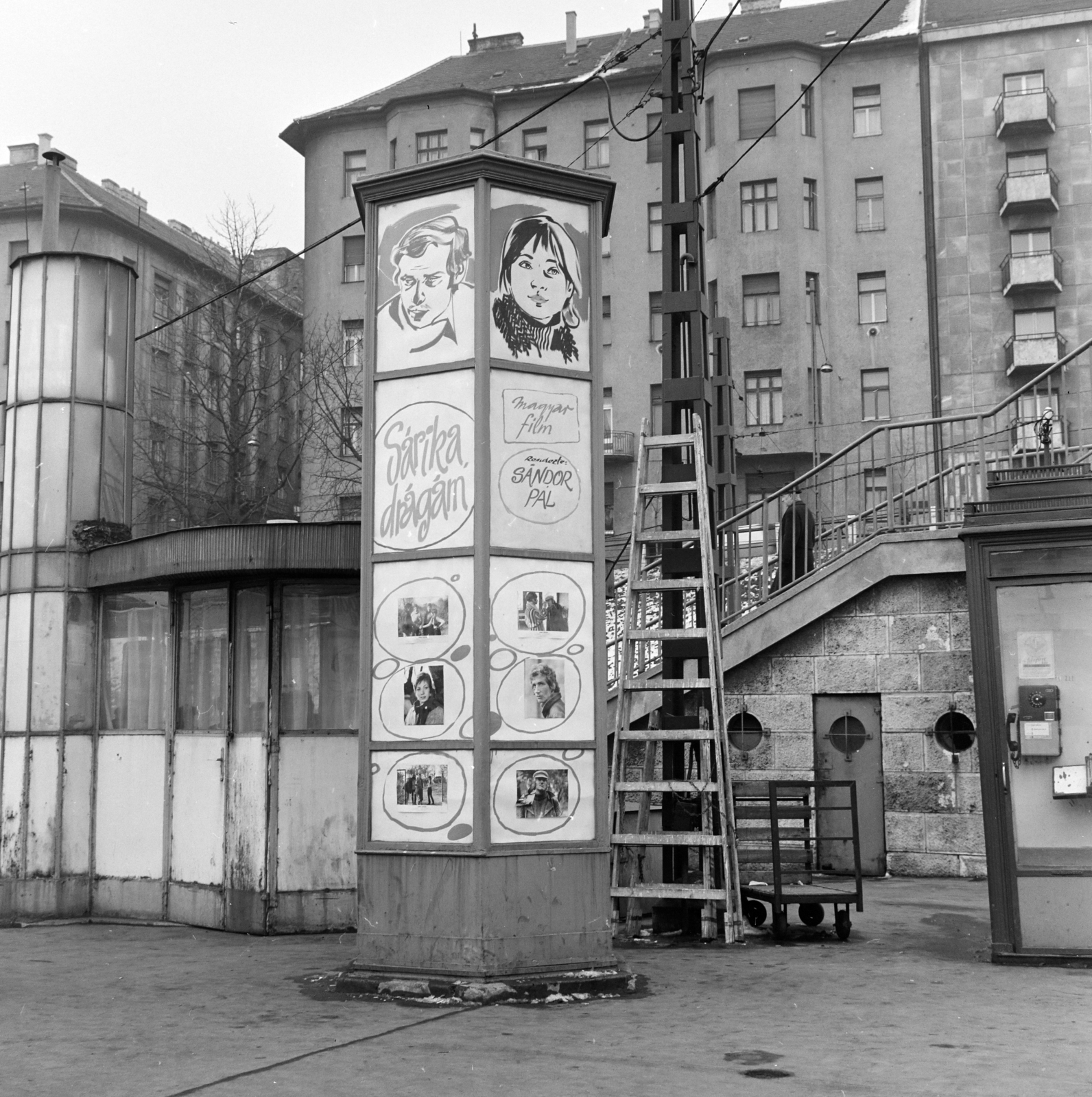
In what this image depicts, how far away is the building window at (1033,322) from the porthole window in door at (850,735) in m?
32.9

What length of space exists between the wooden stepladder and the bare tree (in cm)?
2596

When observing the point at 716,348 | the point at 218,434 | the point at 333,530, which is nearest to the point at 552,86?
the point at 218,434

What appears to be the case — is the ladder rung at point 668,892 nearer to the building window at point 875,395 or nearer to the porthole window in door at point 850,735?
the porthole window in door at point 850,735

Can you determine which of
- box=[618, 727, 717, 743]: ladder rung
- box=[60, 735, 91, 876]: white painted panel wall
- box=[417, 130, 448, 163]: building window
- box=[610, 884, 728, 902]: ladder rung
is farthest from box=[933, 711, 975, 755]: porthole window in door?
box=[417, 130, 448, 163]: building window

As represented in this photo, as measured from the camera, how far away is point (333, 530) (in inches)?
470

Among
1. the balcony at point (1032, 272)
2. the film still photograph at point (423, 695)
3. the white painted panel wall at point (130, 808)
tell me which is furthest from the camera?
the balcony at point (1032, 272)

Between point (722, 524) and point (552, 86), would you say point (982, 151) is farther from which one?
point (722, 524)

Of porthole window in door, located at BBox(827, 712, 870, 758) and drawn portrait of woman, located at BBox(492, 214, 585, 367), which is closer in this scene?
drawn portrait of woman, located at BBox(492, 214, 585, 367)

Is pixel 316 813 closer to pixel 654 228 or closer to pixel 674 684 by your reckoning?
pixel 674 684

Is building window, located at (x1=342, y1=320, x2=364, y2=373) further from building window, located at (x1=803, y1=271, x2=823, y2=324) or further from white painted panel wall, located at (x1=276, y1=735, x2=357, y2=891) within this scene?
white painted panel wall, located at (x1=276, y1=735, x2=357, y2=891)

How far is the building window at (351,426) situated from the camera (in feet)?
123

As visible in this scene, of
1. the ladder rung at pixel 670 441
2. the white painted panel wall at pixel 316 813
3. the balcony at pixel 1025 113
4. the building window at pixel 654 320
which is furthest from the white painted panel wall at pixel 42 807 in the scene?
the balcony at pixel 1025 113

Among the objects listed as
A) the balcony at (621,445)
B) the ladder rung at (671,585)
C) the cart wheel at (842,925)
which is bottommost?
the cart wheel at (842,925)

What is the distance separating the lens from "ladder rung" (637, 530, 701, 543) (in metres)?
11.4
